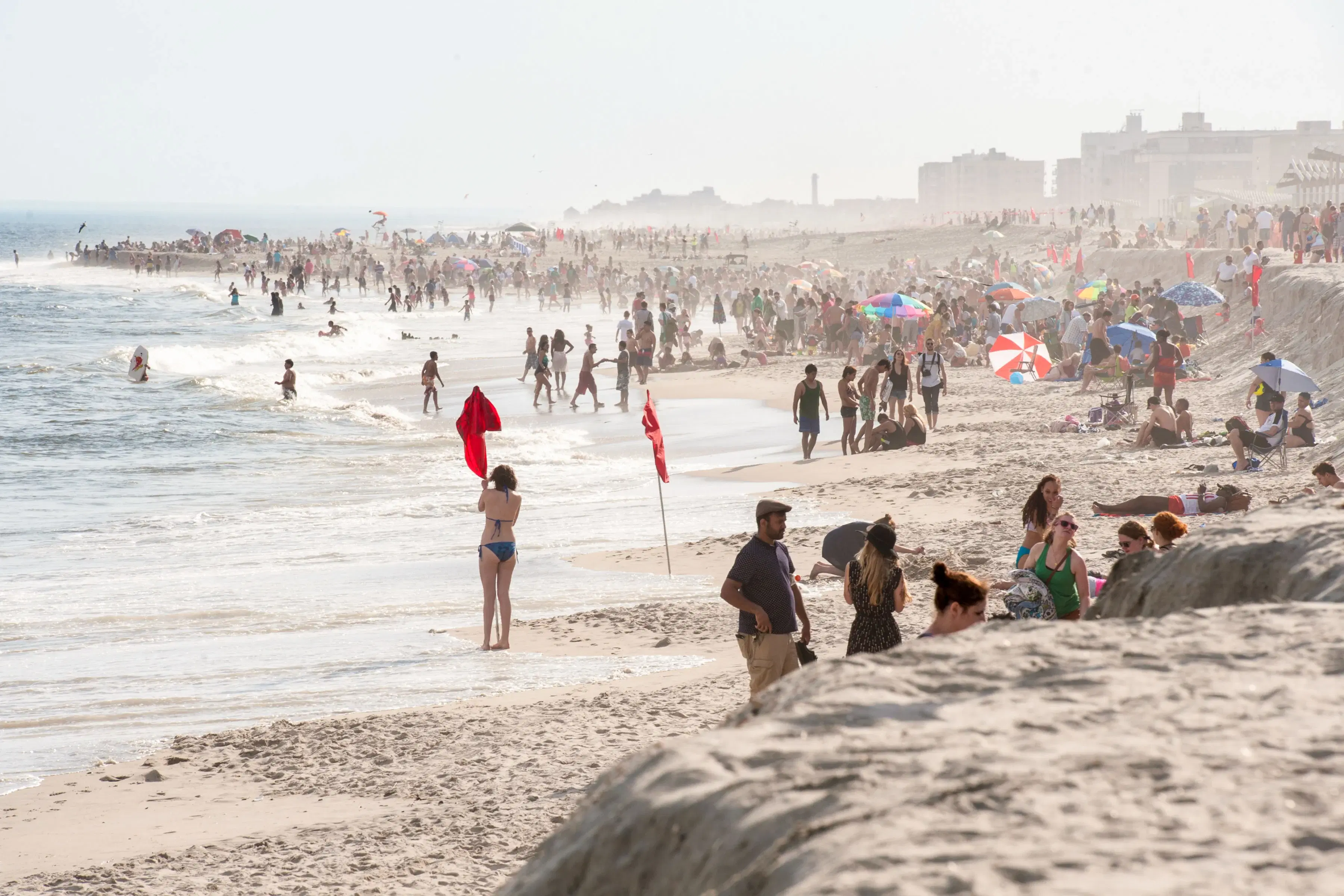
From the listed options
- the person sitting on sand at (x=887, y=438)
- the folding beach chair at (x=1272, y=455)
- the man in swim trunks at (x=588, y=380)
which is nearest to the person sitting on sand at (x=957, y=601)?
the folding beach chair at (x=1272, y=455)

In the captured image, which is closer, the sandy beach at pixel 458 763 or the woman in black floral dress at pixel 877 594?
the sandy beach at pixel 458 763

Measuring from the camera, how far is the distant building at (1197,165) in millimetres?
85812

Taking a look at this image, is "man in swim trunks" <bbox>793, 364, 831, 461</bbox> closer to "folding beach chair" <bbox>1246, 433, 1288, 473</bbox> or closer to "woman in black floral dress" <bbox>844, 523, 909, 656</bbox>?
"folding beach chair" <bbox>1246, 433, 1288, 473</bbox>

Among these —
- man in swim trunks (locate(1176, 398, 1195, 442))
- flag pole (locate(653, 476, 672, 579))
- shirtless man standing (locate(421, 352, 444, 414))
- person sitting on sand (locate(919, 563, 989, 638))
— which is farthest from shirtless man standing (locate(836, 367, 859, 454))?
person sitting on sand (locate(919, 563, 989, 638))

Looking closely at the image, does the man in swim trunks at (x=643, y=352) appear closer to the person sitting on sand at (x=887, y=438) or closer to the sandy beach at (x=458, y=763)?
the person sitting on sand at (x=887, y=438)

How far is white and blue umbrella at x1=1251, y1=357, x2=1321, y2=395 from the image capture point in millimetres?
14062

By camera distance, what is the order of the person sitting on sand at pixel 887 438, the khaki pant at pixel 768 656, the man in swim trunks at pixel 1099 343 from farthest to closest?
the man in swim trunks at pixel 1099 343, the person sitting on sand at pixel 887 438, the khaki pant at pixel 768 656

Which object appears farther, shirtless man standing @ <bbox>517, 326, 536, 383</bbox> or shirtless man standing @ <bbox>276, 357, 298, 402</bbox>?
shirtless man standing @ <bbox>276, 357, 298, 402</bbox>

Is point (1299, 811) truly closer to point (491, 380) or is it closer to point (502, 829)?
point (502, 829)

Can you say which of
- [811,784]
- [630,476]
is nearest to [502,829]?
[811,784]

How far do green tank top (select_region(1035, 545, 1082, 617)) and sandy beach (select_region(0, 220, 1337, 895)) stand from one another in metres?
1.10

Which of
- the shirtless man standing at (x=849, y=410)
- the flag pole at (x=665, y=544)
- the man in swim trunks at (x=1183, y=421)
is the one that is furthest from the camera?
the shirtless man standing at (x=849, y=410)

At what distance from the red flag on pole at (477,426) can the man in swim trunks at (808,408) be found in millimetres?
5490

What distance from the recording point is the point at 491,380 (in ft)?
95.7
